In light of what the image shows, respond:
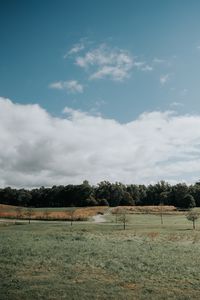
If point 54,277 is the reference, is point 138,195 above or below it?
above

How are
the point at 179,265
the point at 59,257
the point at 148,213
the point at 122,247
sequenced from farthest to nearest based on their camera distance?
1. the point at 148,213
2. the point at 122,247
3. the point at 59,257
4. the point at 179,265

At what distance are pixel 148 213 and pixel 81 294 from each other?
364 feet

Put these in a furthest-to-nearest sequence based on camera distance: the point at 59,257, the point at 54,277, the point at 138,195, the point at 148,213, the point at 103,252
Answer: the point at 138,195 < the point at 148,213 < the point at 103,252 < the point at 59,257 < the point at 54,277

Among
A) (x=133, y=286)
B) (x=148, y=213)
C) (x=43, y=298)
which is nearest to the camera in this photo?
(x=43, y=298)

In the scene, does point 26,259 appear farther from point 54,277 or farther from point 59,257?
point 54,277

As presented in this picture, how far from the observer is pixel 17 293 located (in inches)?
816

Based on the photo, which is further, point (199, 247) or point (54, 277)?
point (199, 247)

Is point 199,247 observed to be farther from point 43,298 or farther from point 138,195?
point 138,195

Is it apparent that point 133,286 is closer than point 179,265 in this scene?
Yes

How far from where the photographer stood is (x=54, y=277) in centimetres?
2520

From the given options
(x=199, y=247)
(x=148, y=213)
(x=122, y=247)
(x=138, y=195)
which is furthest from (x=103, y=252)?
(x=138, y=195)

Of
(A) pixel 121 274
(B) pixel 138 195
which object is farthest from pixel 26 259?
(B) pixel 138 195

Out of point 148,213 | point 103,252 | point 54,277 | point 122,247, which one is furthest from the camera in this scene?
point 148,213

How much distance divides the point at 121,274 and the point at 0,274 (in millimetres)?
8283
